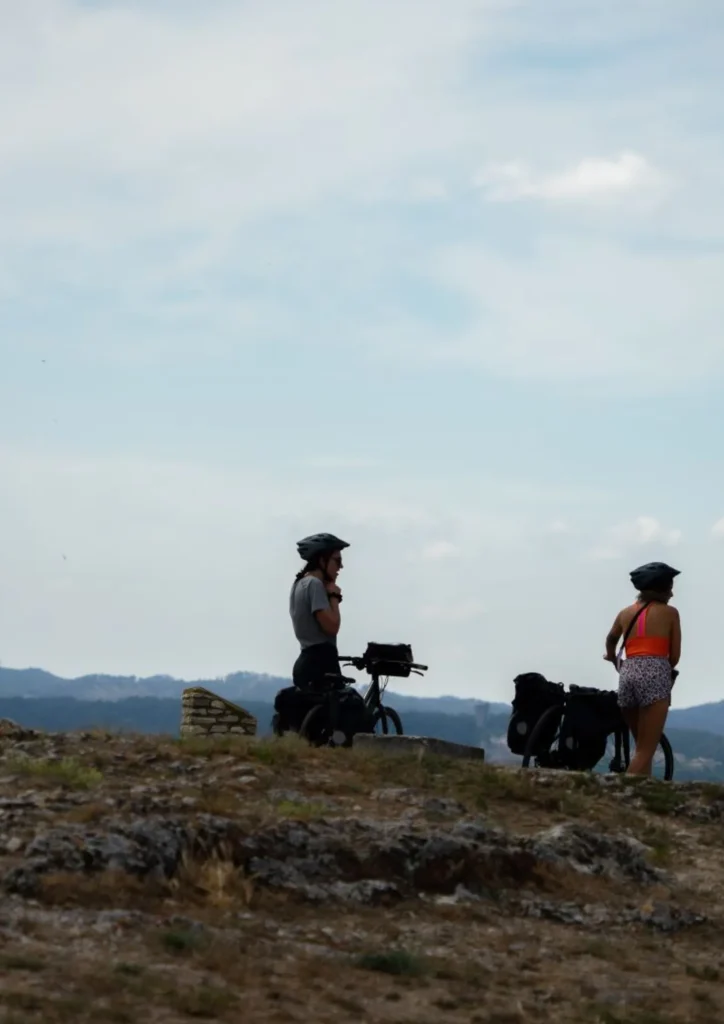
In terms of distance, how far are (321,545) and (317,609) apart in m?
0.60

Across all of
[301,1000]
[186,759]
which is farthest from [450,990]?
[186,759]

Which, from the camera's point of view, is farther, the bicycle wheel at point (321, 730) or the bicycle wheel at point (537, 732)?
the bicycle wheel at point (537, 732)

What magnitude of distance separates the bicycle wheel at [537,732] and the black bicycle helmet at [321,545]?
8.10 feet

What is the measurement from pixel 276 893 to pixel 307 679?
17.2 feet

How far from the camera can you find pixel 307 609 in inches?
589

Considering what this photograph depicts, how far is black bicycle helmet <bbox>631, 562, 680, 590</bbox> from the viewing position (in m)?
14.5

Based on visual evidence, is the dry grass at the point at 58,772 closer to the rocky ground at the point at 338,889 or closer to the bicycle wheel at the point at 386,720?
the rocky ground at the point at 338,889

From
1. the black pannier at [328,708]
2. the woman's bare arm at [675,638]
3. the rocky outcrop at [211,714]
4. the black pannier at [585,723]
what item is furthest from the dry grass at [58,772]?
the rocky outcrop at [211,714]

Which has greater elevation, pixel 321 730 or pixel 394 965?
pixel 321 730

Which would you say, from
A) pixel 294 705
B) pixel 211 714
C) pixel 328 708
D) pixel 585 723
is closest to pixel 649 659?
pixel 585 723

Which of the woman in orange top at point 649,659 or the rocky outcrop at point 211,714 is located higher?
the woman in orange top at point 649,659

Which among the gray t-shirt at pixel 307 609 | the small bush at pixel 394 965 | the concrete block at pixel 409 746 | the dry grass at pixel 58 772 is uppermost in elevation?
the gray t-shirt at pixel 307 609

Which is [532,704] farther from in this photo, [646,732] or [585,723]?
[646,732]

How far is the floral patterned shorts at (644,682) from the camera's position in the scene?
14406mm
